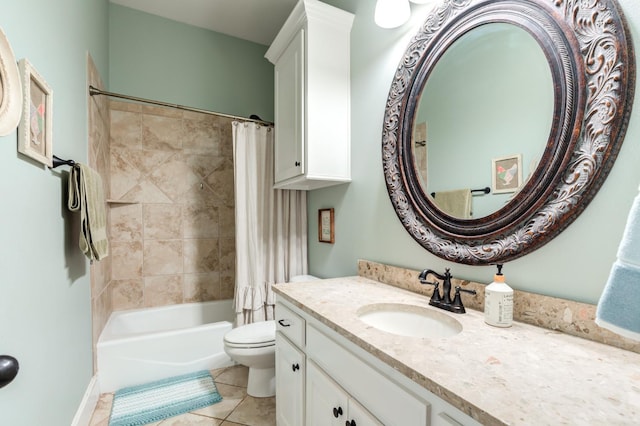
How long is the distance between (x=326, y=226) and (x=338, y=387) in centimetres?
128

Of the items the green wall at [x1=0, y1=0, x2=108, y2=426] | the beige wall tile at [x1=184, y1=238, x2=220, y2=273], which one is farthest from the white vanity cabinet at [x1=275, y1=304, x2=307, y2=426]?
the beige wall tile at [x1=184, y1=238, x2=220, y2=273]

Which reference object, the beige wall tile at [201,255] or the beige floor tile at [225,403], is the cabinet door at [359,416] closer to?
the beige floor tile at [225,403]

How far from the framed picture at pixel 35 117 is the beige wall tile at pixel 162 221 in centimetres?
153

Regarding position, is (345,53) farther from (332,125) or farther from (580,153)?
(580,153)

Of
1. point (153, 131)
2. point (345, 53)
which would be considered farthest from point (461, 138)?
point (153, 131)

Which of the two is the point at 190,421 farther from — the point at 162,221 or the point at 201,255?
the point at 162,221

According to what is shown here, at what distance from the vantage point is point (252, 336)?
1933 mm

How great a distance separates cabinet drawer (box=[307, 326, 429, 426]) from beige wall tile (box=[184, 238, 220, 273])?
200cm

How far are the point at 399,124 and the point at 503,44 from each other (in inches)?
20.5

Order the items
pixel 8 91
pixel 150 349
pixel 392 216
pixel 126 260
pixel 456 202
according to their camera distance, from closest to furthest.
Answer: pixel 8 91, pixel 456 202, pixel 392 216, pixel 150 349, pixel 126 260

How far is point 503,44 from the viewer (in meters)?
1.06

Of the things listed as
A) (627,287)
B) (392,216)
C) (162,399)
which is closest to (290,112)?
(392,216)

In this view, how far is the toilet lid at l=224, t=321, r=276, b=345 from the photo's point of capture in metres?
1.88

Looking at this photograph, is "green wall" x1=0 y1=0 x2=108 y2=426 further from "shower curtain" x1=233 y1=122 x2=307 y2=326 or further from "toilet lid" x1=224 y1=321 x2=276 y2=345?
"shower curtain" x1=233 y1=122 x2=307 y2=326
